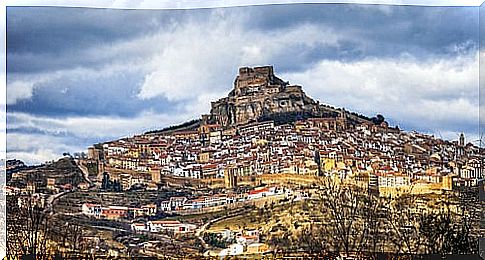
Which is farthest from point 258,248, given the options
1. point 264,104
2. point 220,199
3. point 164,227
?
point 264,104

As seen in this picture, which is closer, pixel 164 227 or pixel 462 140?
pixel 462 140

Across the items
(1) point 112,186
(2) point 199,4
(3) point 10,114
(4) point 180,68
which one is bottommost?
(1) point 112,186

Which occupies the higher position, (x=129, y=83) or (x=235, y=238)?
(x=129, y=83)

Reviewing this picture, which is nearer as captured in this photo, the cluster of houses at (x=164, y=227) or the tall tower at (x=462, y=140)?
the tall tower at (x=462, y=140)

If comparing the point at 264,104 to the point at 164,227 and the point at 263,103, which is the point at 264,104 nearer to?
the point at 263,103

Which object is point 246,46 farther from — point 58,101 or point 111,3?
point 58,101

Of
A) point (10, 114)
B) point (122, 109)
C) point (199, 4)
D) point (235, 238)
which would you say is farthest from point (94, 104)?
point (235, 238)

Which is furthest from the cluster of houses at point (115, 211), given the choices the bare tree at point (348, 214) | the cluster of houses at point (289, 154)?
the bare tree at point (348, 214)

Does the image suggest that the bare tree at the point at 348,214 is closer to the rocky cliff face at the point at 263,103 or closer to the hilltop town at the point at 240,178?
the hilltop town at the point at 240,178
